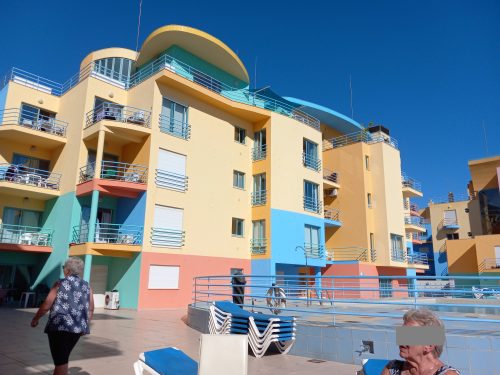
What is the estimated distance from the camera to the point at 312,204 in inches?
1073

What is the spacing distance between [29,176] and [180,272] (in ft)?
30.1

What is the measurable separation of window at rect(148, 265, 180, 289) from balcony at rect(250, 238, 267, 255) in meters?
5.74

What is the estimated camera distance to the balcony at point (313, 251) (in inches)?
1022

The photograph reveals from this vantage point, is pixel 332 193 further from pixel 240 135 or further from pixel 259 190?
pixel 240 135

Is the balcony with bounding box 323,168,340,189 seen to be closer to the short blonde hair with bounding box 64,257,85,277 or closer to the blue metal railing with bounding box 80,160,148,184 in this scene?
the blue metal railing with bounding box 80,160,148,184

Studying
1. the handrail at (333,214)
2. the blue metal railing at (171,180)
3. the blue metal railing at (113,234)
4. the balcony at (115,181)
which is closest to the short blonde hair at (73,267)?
the blue metal railing at (113,234)

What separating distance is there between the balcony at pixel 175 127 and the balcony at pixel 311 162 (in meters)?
8.70

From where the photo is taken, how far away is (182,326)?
12.4m

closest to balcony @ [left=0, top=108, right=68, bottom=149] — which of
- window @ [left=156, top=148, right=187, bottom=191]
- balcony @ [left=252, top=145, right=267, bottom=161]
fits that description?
window @ [left=156, top=148, right=187, bottom=191]

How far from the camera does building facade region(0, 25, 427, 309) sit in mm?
19375

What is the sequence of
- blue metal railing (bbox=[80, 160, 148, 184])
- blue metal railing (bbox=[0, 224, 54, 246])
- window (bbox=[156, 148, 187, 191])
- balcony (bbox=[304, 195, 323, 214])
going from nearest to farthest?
blue metal railing (bbox=[0, 224, 54, 246])
blue metal railing (bbox=[80, 160, 148, 184])
window (bbox=[156, 148, 187, 191])
balcony (bbox=[304, 195, 323, 214])

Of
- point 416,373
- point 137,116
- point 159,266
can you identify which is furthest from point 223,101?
point 416,373

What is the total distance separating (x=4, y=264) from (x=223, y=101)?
1448 centimetres

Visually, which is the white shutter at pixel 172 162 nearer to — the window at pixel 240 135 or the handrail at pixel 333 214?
the window at pixel 240 135
